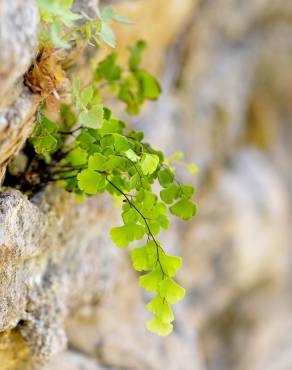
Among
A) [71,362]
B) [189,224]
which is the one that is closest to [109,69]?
[71,362]

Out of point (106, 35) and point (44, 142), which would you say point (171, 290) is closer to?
point (44, 142)

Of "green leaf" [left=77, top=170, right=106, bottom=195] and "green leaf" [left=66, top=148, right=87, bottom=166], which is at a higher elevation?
"green leaf" [left=77, top=170, right=106, bottom=195]

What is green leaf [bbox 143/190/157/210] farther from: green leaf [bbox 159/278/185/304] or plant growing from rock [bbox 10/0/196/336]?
green leaf [bbox 159/278/185/304]

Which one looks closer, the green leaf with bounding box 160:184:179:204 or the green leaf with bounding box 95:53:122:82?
the green leaf with bounding box 160:184:179:204

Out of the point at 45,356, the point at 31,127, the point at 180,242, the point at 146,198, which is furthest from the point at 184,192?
the point at 180,242

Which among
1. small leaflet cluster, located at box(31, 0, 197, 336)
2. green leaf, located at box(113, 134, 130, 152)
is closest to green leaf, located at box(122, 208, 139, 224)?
small leaflet cluster, located at box(31, 0, 197, 336)

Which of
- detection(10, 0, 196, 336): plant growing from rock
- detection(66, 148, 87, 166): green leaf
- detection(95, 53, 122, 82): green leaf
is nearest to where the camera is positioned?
detection(10, 0, 196, 336): plant growing from rock
